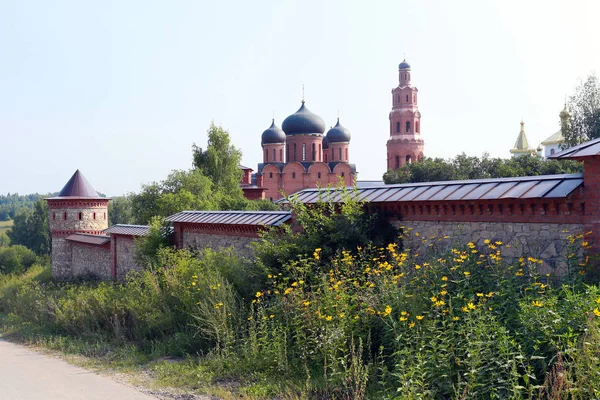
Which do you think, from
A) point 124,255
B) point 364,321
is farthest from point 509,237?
point 124,255

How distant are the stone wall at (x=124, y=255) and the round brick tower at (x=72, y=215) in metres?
9.69

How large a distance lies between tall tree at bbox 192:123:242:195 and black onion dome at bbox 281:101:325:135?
603 inches

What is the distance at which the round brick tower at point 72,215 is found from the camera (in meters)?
28.8

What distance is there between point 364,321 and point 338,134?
162 ft

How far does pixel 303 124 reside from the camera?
2076 inches

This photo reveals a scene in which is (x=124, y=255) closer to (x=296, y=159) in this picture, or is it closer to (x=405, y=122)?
(x=296, y=159)

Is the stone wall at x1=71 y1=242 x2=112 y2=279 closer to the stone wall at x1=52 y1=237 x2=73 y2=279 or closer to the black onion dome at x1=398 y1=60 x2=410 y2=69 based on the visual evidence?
the stone wall at x1=52 y1=237 x2=73 y2=279

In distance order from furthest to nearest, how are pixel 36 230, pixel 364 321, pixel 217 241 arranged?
pixel 36 230
pixel 217 241
pixel 364 321

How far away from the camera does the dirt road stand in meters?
6.86

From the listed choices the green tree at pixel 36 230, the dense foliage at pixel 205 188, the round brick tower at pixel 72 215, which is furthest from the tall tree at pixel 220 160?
the green tree at pixel 36 230

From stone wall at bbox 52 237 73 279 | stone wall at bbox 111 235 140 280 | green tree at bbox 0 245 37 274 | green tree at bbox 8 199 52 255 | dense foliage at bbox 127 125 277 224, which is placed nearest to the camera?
stone wall at bbox 111 235 140 280

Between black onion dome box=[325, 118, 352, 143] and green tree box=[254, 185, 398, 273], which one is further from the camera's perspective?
black onion dome box=[325, 118, 352, 143]

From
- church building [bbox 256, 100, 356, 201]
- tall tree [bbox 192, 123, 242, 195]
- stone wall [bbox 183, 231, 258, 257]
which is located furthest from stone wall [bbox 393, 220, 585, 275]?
church building [bbox 256, 100, 356, 201]

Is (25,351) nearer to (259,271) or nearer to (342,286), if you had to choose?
(259,271)
